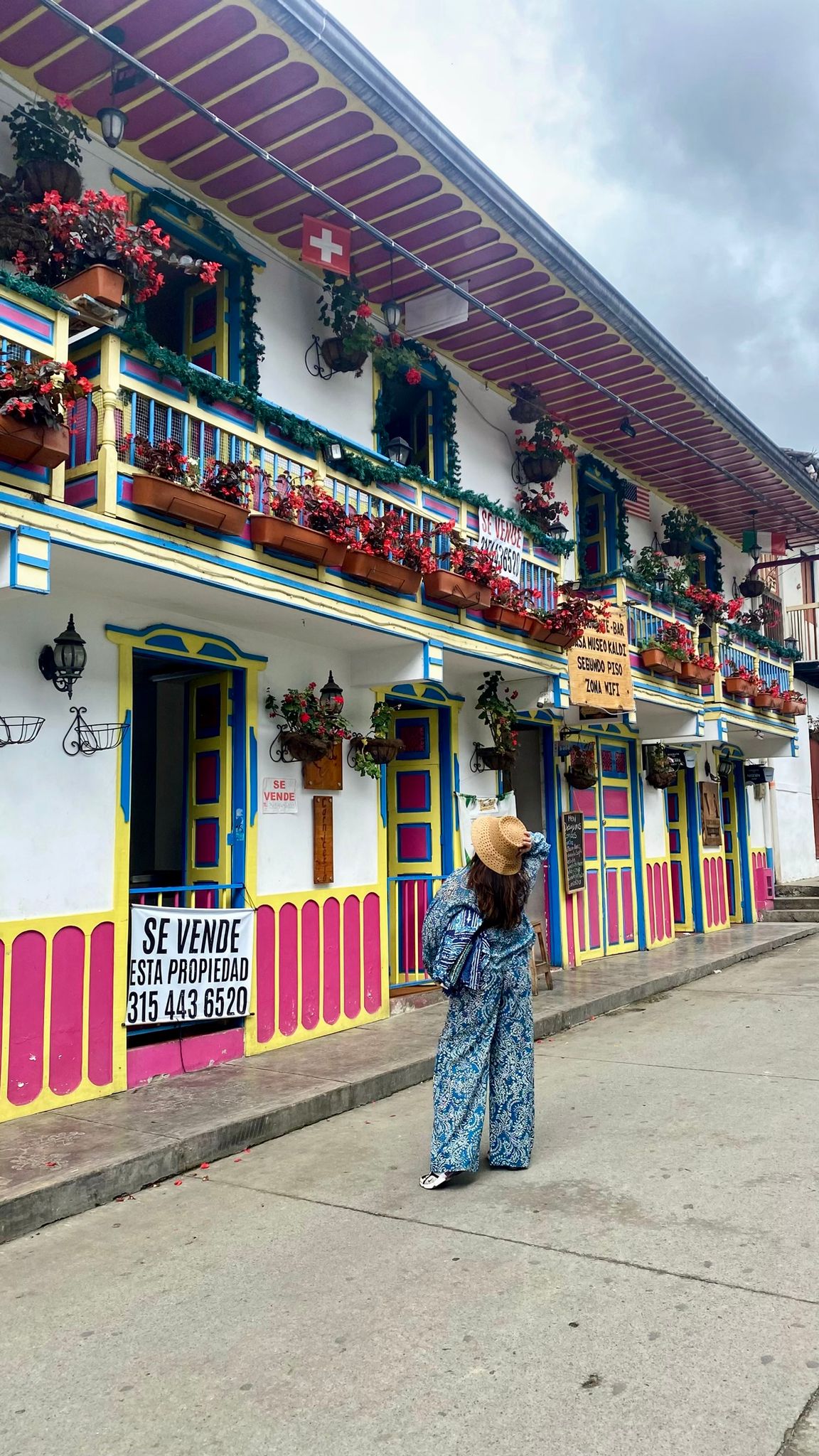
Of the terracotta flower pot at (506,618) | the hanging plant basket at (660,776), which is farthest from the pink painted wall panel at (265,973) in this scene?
the hanging plant basket at (660,776)

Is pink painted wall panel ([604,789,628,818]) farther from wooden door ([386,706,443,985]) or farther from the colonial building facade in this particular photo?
wooden door ([386,706,443,985])

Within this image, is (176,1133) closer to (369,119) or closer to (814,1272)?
(814,1272)

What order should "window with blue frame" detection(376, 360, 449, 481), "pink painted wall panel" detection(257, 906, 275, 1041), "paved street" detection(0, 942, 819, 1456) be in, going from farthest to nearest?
1. "window with blue frame" detection(376, 360, 449, 481)
2. "pink painted wall panel" detection(257, 906, 275, 1041)
3. "paved street" detection(0, 942, 819, 1456)

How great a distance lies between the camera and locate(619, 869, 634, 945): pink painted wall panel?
14.7 meters

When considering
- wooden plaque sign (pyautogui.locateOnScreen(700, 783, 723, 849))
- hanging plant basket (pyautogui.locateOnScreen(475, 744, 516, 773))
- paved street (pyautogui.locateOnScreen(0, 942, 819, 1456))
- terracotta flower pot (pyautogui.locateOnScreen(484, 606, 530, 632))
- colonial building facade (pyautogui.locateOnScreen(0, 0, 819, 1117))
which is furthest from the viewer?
wooden plaque sign (pyautogui.locateOnScreen(700, 783, 723, 849))

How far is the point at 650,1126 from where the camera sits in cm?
639

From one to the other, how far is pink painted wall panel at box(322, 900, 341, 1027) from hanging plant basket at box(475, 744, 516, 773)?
2.76 meters

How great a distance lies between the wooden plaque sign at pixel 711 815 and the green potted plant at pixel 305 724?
9.61 m

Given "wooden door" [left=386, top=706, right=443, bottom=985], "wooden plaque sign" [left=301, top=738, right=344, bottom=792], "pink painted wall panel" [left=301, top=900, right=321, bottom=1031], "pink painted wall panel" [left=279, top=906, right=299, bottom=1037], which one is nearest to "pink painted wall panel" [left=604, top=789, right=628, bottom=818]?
"wooden door" [left=386, top=706, right=443, bottom=985]

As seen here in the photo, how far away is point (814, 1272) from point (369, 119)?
26.1ft

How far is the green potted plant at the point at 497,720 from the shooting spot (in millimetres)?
11359

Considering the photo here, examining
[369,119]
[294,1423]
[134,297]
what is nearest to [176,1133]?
[294,1423]

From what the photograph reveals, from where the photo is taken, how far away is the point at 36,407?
593 cm

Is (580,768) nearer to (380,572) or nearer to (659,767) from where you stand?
(659,767)
